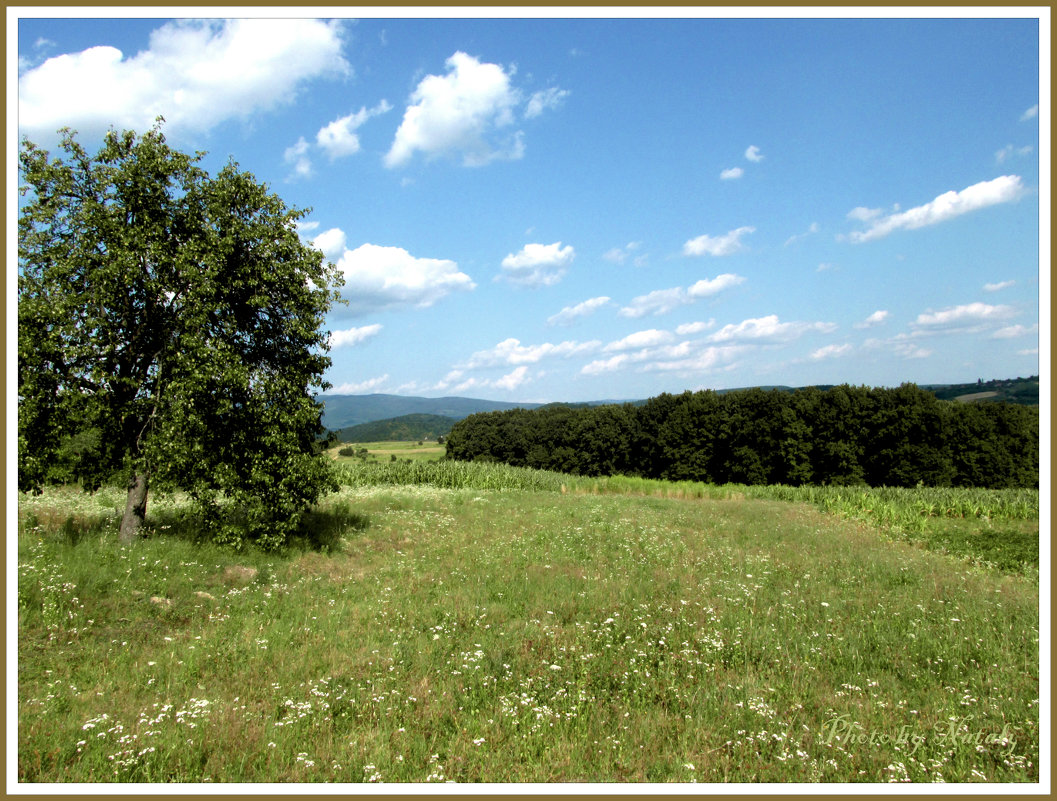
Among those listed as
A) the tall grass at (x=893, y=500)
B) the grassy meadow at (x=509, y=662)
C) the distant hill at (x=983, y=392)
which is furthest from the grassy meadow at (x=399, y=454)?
the distant hill at (x=983, y=392)

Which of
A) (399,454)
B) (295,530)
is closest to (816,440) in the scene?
(295,530)

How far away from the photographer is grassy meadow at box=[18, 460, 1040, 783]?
252 inches

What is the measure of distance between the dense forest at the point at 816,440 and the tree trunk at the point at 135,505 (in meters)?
56.8

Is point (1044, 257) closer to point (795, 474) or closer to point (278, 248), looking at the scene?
point (278, 248)

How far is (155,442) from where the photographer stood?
522 inches

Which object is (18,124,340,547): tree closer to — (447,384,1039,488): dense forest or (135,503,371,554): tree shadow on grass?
(135,503,371,554): tree shadow on grass

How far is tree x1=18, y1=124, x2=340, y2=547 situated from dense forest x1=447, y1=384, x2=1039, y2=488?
54.1 meters

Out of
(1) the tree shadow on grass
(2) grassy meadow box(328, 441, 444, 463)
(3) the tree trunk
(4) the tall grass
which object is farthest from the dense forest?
(3) the tree trunk

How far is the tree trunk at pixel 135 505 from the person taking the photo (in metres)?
14.5

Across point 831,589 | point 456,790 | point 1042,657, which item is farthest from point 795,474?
point 456,790

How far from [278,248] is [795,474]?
183ft

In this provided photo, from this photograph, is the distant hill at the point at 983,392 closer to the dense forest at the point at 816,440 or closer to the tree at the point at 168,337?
the dense forest at the point at 816,440

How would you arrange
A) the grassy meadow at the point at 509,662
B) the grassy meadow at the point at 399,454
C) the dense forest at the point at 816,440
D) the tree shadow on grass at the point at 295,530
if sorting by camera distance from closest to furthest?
the grassy meadow at the point at 509,662, the tree shadow on grass at the point at 295,530, the dense forest at the point at 816,440, the grassy meadow at the point at 399,454

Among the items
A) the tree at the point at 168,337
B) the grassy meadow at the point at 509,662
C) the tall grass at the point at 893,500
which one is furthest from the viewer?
the tall grass at the point at 893,500
